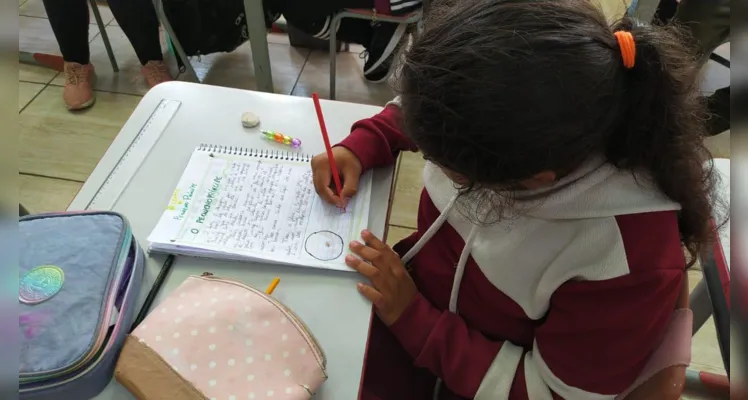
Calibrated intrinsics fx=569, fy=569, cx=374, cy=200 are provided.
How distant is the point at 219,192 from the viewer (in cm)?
83

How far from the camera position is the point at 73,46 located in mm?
2090

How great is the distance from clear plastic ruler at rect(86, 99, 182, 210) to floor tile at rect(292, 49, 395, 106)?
122cm

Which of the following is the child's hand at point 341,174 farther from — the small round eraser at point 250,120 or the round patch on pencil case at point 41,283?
the round patch on pencil case at point 41,283

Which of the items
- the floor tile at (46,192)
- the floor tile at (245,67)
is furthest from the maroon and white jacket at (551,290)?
the floor tile at (245,67)

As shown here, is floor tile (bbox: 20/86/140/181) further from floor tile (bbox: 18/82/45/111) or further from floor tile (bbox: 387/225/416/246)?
floor tile (bbox: 387/225/416/246)

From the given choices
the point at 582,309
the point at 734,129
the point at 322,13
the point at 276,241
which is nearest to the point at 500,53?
the point at 734,129

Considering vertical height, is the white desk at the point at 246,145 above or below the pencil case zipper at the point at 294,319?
below

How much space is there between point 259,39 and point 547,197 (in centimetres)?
134

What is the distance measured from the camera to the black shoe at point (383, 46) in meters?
1.93

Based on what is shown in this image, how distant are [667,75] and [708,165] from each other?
168mm

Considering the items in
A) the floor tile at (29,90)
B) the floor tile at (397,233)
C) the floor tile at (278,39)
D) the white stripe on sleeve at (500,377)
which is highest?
the white stripe on sleeve at (500,377)

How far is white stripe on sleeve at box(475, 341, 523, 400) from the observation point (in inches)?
28.3

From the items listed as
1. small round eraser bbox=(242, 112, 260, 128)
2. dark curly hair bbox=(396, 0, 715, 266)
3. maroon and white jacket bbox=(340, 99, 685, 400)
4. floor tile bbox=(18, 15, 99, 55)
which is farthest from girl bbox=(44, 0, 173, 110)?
dark curly hair bbox=(396, 0, 715, 266)

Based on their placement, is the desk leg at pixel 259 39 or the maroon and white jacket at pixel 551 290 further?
the desk leg at pixel 259 39
